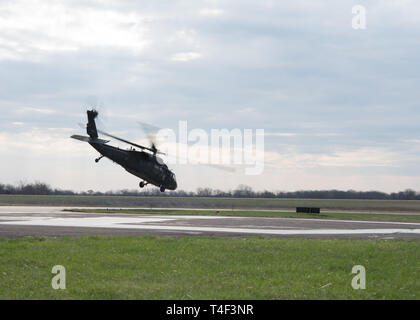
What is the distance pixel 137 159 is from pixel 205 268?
3703 cm

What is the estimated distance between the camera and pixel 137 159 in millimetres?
53125

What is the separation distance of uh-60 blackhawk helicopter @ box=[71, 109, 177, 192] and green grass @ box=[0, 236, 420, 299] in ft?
87.7

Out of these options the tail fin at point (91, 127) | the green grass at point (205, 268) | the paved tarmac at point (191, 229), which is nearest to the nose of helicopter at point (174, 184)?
the tail fin at point (91, 127)

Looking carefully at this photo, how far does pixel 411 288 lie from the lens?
1464 cm

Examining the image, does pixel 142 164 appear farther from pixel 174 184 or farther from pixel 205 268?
pixel 205 268

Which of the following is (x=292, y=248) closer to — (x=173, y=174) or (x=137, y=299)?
(x=137, y=299)

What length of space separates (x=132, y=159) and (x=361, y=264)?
37077 millimetres

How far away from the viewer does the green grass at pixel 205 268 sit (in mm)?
13695

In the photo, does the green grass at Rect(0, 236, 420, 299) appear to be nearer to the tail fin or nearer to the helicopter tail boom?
the helicopter tail boom

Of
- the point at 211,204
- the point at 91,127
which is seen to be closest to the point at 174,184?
the point at 91,127

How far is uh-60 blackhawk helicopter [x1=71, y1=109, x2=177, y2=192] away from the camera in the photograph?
50.3 meters

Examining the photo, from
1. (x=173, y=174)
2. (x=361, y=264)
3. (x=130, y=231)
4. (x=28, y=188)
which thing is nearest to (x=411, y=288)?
(x=361, y=264)

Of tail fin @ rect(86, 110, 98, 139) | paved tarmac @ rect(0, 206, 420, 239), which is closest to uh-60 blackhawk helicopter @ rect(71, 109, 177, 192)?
tail fin @ rect(86, 110, 98, 139)

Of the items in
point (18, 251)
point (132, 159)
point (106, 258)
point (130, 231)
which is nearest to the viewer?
point (106, 258)
